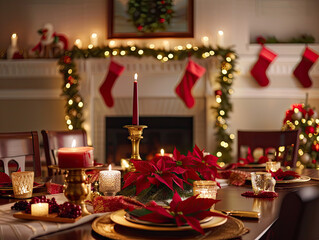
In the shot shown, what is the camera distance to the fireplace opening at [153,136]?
502cm

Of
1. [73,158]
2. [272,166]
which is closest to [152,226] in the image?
[73,158]

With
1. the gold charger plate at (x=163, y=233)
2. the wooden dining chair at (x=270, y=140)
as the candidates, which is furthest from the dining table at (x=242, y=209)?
the wooden dining chair at (x=270, y=140)

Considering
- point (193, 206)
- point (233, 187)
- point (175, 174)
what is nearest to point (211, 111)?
point (233, 187)

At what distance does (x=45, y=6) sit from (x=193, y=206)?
4.55 metres

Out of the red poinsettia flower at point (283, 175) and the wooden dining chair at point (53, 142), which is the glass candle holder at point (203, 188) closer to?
the red poinsettia flower at point (283, 175)

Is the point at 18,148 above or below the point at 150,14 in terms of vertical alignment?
below

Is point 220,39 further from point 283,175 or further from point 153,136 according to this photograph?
point 283,175

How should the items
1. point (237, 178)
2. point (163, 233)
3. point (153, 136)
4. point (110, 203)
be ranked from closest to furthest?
point (163, 233)
point (110, 203)
point (237, 178)
point (153, 136)

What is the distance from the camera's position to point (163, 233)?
35.4 inches

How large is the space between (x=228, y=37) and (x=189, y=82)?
611 mm

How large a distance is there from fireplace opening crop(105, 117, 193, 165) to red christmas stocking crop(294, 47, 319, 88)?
1.17m

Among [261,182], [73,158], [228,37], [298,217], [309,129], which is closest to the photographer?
[298,217]

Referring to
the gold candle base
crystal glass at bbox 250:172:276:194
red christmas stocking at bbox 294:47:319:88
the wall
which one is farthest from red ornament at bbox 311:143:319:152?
the gold candle base

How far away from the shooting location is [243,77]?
4816mm
